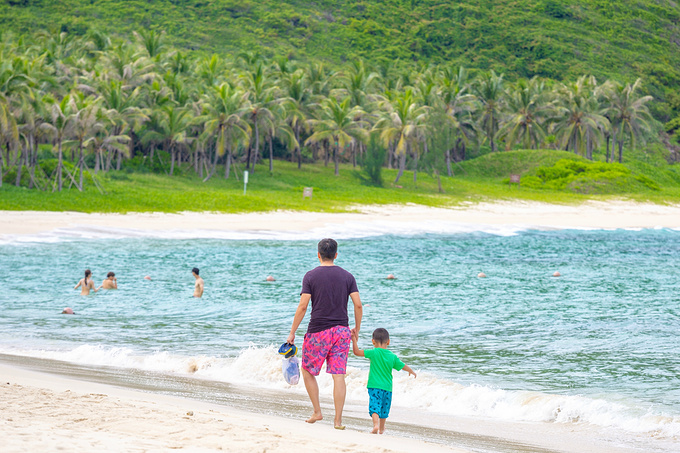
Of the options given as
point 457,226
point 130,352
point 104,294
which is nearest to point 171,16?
point 457,226

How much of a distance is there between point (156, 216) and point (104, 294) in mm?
18431

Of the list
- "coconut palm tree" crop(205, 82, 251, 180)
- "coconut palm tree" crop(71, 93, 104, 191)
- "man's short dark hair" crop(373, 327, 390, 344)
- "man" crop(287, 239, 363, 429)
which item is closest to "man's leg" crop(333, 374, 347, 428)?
"man" crop(287, 239, 363, 429)

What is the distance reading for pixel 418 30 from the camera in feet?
433

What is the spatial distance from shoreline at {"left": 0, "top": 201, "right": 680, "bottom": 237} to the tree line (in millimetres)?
6514

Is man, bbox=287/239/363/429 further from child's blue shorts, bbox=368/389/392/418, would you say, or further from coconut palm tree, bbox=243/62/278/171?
coconut palm tree, bbox=243/62/278/171

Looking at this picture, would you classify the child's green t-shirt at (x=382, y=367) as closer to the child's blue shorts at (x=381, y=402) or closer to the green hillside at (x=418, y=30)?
the child's blue shorts at (x=381, y=402)

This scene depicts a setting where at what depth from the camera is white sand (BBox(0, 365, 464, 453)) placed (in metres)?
5.27

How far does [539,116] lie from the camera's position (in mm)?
76312

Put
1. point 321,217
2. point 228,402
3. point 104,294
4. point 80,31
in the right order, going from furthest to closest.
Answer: point 80,31
point 321,217
point 104,294
point 228,402

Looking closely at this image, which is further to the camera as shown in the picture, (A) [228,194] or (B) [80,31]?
(B) [80,31]

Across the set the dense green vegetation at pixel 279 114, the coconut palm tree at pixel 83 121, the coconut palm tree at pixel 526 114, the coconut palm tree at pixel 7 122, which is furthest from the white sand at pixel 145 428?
the coconut palm tree at pixel 526 114

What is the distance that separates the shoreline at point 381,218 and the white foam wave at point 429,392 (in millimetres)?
21146

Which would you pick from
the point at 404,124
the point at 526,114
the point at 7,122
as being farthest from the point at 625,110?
the point at 7,122

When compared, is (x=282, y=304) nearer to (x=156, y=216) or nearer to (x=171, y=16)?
(x=156, y=216)
